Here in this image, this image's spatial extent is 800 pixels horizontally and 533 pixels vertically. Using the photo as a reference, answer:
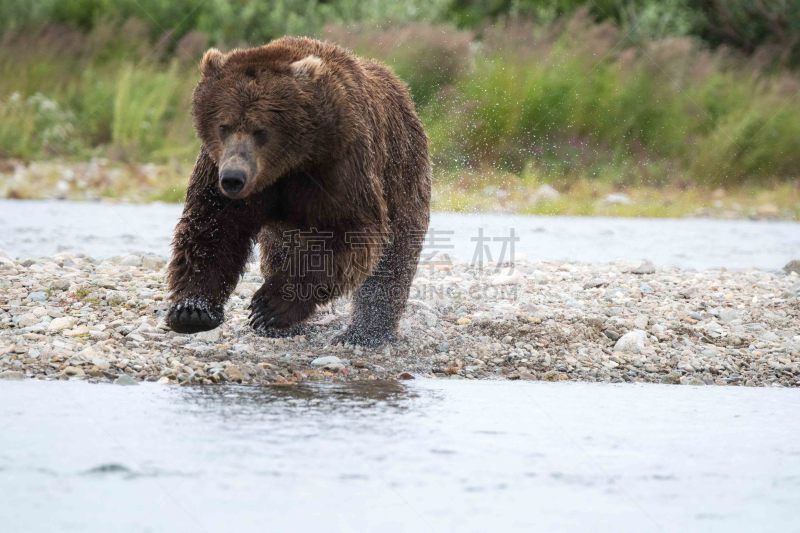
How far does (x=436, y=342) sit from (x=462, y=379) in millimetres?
561

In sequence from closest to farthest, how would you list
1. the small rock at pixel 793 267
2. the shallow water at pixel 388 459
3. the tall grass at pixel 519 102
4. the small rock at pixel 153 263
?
the shallow water at pixel 388 459 < the small rock at pixel 153 263 < the small rock at pixel 793 267 < the tall grass at pixel 519 102

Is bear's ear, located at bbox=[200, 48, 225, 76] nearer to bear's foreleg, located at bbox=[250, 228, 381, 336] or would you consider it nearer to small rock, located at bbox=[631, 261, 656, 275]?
bear's foreleg, located at bbox=[250, 228, 381, 336]

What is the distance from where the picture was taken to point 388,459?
425 centimetres

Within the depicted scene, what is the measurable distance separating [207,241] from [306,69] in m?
0.93

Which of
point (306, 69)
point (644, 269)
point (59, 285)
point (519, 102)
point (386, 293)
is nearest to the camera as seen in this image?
point (306, 69)

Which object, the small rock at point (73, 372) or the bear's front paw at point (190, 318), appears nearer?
the small rock at point (73, 372)

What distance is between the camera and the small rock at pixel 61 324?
6.05m

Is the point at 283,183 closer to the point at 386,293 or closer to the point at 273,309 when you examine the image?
the point at 273,309

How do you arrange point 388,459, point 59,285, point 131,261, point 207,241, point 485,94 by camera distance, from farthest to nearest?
1. point 485,94
2. point 131,261
3. point 59,285
4. point 207,241
5. point 388,459

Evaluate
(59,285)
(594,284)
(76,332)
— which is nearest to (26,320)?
(76,332)

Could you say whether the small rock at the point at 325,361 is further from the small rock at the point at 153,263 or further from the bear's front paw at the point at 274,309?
the small rock at the point at 153,263

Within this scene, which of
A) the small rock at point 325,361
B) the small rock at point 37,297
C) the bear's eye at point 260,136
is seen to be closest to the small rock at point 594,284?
the small rock at point 325,361

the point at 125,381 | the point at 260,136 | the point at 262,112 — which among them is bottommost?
the point at 125,381

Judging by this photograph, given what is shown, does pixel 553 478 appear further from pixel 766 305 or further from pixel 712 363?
pixel 766 305
